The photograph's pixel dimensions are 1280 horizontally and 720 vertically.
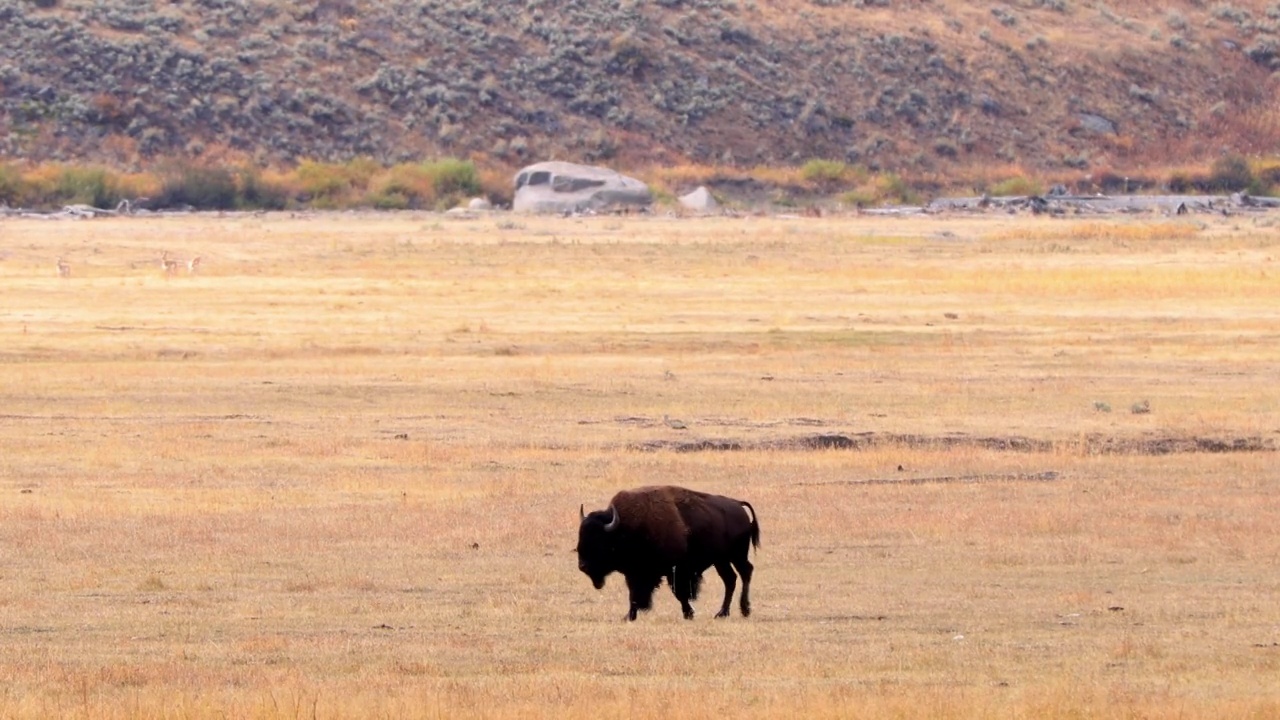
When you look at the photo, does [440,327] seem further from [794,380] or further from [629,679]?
[629,679]

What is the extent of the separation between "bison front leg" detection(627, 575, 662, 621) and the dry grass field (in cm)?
22

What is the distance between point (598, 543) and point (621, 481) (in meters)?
6.89

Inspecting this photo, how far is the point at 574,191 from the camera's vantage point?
63500 mm

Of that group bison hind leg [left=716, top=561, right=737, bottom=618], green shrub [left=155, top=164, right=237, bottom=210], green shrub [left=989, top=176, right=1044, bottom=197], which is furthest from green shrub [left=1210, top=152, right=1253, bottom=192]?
bison hind leg [left=716, top=561, right=737, bottom=618]

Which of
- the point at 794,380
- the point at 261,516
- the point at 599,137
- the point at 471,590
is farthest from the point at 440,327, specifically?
the point at 599,137

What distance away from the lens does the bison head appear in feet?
38.1

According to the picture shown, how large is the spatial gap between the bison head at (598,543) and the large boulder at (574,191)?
50.6 metres

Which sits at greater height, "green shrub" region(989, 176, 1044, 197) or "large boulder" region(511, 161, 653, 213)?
"large boulder" region(511, 161, 653, 213)

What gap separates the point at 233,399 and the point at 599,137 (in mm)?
49342

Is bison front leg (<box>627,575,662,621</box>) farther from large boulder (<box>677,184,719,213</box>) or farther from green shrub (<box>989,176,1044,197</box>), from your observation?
green shrub (<box>989,176,1044,197</box>)

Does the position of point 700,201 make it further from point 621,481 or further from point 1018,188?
point 621,481

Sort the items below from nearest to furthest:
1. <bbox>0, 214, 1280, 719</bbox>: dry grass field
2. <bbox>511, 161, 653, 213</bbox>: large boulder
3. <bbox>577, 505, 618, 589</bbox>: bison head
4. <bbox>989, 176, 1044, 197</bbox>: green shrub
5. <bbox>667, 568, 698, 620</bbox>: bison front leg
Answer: <bbox>0, 214, 1280, 719</bbox>: dry grass field < <bbox>577, 505, 618, 589</bbox>: bison head < <bbox>667, 568, 698, 620</bbox>: bison front leg < <bbox>511, 161, 653, 213</bbox>: large boulder < <bbox>989, 176, 1044, 197</bbox>: green shrub

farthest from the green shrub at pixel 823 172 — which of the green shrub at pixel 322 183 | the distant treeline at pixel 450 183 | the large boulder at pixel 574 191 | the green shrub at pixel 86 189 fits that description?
the green shrub at pixel 86 189

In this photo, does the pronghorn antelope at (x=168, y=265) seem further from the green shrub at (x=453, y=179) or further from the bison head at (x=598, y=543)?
the bison head at (x=598, y=543)
